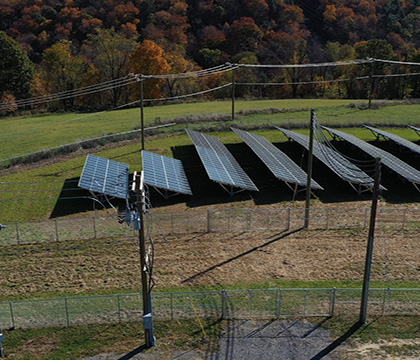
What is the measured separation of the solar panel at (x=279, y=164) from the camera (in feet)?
107

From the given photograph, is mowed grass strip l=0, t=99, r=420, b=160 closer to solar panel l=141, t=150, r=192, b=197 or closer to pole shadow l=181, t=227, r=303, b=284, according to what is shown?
solar panel l=141, t=150, r=192, b=197

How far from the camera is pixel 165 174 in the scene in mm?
34188

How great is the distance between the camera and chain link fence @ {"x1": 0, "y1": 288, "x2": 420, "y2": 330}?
19094 mm

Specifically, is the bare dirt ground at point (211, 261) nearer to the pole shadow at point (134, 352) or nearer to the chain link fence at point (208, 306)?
the chain link fence at point (208, 306)

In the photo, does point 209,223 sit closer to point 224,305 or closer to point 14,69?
point 224,305

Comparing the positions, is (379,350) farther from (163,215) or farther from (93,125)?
(93,125)

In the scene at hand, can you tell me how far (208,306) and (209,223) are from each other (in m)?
8.21

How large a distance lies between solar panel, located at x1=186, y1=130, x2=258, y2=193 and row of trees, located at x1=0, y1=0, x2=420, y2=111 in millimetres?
41779

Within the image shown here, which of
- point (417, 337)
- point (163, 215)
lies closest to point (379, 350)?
point (417, 337)

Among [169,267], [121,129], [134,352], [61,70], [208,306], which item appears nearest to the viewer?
[134,352]

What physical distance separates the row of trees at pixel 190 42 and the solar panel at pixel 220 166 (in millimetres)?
41779

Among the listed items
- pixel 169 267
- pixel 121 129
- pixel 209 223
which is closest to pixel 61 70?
pixel 121 129

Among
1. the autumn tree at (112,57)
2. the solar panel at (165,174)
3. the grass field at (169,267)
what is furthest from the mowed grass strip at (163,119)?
the solar panel at (165,174)

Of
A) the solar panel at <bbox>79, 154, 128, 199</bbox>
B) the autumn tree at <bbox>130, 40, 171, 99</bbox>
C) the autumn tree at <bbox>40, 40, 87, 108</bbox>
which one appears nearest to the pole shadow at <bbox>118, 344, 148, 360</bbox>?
the solar panel at <bbox>79, 154, 128, 199</bbox>
